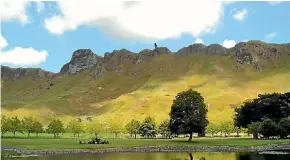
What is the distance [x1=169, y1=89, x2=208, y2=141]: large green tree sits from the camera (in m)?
106

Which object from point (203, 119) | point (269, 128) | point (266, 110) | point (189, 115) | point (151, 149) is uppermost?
point (266, 110)

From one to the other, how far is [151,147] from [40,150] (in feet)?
81.7

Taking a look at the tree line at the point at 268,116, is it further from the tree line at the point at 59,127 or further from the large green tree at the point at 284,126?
the tree line at the point at 59,127

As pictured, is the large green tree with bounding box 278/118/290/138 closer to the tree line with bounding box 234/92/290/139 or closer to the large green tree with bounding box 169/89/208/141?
the tree line with bounding box 234/92/290/139

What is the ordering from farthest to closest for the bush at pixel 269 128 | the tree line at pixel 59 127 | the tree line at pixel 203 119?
1. the tree line at pixel 59 127
2. the bush at pixel 269 128
3. the tree line at pixel 203 119

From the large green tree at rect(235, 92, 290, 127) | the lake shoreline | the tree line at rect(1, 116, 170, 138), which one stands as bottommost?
the lake shoreline

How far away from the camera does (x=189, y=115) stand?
107m

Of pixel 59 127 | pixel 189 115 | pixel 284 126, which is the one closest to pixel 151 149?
pixel 189 115

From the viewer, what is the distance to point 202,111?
355ft

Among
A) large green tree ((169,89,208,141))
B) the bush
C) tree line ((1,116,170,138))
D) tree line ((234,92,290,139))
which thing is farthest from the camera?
tree line ((1,116,170,138))

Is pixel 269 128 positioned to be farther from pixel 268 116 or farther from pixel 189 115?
pixel 189 115

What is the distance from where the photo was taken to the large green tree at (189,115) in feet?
349

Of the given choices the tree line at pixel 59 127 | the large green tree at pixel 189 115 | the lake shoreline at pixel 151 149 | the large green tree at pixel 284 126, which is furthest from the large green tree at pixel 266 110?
the lake shoreline at pixel 151 149

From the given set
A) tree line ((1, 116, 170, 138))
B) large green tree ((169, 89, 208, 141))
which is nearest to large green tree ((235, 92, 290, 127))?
tree line ((1, 116, 170, 138))
